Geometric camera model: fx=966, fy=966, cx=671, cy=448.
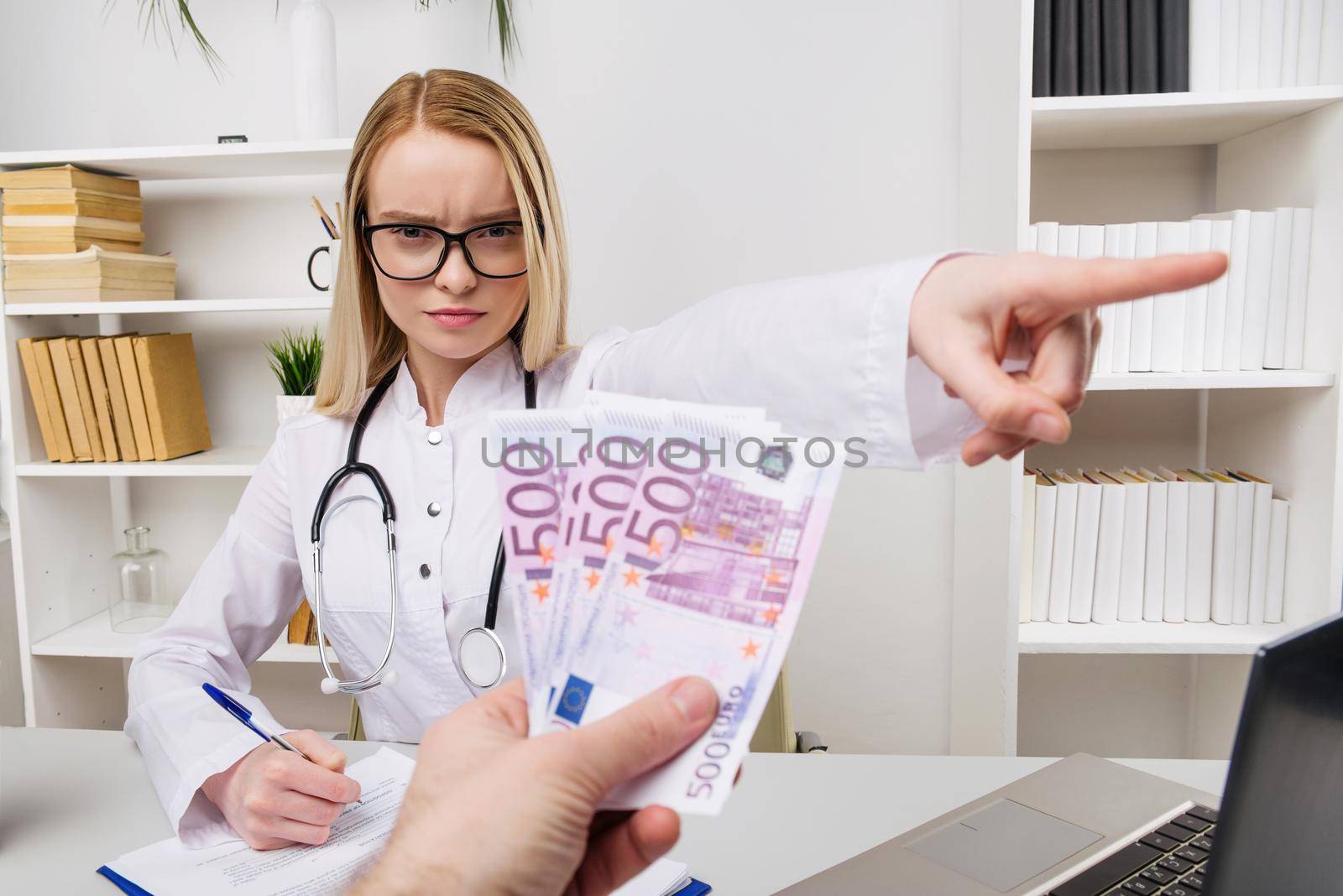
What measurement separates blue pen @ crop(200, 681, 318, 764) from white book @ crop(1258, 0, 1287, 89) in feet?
5.72

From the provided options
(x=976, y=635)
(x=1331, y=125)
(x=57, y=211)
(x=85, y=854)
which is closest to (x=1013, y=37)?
(x=1331, y=125)

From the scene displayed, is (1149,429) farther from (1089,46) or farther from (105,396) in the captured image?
(105,396)

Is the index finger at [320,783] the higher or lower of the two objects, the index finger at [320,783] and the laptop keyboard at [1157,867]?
the higher

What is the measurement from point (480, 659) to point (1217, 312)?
1.33 m

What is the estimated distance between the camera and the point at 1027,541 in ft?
5.61

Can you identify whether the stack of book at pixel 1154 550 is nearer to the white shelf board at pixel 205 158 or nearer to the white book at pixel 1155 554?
the white book at pixel 1155 554

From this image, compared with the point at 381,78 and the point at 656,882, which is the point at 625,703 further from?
the point at 381,78

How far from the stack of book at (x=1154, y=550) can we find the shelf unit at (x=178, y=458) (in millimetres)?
1412

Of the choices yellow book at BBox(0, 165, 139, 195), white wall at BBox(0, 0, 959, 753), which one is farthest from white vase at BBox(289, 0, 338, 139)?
yellow book at BBox(0, 165, 139, 195)

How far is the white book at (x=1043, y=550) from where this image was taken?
5.57 ft

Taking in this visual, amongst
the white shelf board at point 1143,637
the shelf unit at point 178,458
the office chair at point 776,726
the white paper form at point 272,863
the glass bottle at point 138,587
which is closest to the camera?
the white paper form at point 272,863

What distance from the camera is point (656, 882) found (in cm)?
81

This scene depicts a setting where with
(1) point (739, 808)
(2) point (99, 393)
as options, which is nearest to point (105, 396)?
(2) point (99, 393)

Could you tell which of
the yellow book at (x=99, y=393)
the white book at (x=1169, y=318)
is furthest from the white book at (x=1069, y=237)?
the yellow book at (x=99, y=393)
